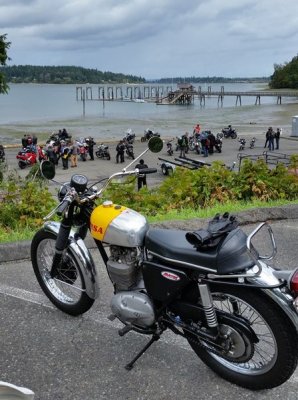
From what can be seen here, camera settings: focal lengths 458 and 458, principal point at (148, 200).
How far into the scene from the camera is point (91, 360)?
3053 millimetres

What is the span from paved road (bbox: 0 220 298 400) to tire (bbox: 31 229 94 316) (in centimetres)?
9

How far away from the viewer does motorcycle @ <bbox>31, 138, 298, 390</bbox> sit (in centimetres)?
247

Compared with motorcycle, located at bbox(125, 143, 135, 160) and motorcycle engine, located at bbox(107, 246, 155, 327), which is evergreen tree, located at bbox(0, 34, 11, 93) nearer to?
motorcycle engine, located at bbox(107, 246, 155, 327)

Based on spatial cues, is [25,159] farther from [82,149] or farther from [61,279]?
[61,279]


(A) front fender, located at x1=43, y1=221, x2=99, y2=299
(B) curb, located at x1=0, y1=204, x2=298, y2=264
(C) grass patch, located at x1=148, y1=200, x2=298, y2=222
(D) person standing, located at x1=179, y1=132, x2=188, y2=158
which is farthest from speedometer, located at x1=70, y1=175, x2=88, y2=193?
(D) person standing, located at x1=179, y1=132, x2=188, y2=158

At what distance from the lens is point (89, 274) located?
326cm

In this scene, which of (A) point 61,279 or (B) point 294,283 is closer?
(B) point 294,283

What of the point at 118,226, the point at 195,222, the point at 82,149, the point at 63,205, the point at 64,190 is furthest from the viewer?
the point at 82,149

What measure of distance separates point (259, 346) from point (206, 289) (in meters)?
0.47

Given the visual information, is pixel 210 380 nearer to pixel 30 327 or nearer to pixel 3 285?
pixel 30 327

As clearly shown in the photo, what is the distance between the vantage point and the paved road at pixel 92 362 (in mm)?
2730

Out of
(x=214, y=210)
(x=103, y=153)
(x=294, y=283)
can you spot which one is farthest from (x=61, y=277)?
(x=103, y=153)

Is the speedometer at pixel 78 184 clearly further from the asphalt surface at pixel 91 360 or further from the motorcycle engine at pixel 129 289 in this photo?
the asphalt surface at pixel 91 360

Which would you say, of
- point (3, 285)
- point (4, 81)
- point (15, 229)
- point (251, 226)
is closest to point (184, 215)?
point (251, 226)
